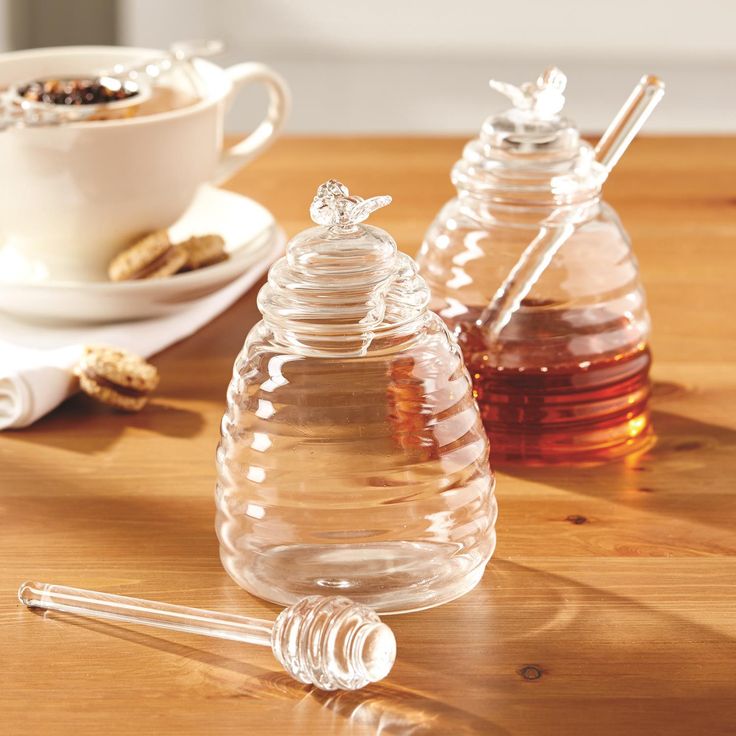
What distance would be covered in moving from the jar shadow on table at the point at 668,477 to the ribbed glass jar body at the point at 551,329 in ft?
0.04

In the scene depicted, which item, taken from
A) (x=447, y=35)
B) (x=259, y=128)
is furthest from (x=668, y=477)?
(x=447, y=35)

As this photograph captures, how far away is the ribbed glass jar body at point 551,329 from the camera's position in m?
0.70

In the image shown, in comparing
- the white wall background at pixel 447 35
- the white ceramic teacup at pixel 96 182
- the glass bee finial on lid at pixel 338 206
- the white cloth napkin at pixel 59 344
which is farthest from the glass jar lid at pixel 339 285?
the white wall background at pixel 447 35

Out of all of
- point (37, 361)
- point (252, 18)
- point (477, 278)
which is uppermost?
point (477, 278)

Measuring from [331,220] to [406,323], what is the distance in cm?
6

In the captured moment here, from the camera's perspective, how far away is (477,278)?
2.36 ft

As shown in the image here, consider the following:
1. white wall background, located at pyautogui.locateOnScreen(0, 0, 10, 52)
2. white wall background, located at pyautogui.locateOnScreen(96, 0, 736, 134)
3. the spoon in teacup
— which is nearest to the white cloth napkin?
the spoon in teacup

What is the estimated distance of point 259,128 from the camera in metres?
1.08

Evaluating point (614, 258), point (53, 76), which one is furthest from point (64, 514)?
point (53, 76)

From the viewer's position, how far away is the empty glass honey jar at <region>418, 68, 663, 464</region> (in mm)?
701

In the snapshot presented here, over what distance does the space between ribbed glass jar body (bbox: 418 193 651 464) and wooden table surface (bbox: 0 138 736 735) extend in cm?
2

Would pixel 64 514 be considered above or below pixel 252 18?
above

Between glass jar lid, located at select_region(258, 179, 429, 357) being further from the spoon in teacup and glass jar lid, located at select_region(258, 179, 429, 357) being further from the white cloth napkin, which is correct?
the spoon in teacup

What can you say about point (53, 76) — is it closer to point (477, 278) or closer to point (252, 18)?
point (477, 278)
